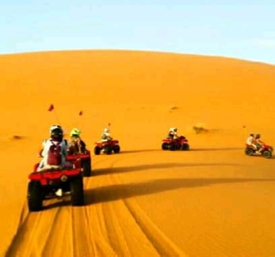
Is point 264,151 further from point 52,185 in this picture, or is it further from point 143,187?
point 52,185

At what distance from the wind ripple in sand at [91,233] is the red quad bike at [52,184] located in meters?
0.18

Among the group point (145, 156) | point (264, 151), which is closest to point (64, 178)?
point (145, 156)

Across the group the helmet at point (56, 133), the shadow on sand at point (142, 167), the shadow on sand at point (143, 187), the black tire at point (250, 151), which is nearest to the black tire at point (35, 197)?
the shadow on sand at point (143, 187)

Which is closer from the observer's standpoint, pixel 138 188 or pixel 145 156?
pixel 138 188

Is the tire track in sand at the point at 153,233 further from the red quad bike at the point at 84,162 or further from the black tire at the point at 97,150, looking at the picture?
the black tire at the point at 97,150

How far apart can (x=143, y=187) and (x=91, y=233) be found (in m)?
4.58

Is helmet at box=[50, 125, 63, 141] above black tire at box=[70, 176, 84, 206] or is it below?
above

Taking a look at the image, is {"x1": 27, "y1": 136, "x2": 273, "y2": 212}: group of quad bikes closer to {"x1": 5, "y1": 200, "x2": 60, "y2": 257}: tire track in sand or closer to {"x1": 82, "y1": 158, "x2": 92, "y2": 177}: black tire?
{"x1": 5, "y1": 200, "x2": 60, "y2": 257}: tire track in sand

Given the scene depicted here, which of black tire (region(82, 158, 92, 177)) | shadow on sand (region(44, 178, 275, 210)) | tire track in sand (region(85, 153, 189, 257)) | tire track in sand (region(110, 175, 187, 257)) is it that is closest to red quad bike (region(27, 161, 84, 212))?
shadow on sand (region(44, 178, 275, 210))

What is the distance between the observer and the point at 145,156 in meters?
21.8

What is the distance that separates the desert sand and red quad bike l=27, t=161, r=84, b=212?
19 cm

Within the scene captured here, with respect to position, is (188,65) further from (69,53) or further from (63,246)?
(63,246)

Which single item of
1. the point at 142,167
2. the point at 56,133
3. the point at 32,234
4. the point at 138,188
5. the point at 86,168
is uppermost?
the point at 56,133

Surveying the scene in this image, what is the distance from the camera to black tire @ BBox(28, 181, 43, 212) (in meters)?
9.28
